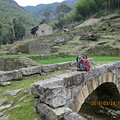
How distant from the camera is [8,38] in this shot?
36.9m

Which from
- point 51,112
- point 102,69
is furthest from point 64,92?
point 102,69

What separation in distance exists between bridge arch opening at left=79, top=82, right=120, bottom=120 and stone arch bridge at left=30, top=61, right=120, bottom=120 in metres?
2.90

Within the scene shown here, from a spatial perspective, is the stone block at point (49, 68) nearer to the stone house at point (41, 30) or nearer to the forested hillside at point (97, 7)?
the stone house at point (41, 30)

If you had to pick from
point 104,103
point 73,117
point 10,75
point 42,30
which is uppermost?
point 42,30

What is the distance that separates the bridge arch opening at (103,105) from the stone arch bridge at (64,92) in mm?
2897

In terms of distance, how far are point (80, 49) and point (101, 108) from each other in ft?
40.9

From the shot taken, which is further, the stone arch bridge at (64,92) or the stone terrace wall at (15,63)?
the stone terrace wall at (15,63)

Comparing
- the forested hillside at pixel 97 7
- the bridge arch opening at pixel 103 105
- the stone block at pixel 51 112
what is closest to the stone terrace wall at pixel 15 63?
the bridge arch opening at pixel 103 105

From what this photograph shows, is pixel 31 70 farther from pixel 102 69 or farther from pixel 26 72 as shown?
pixel 102 69

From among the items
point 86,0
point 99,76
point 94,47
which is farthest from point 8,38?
point 99,76

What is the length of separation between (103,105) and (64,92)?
694 centimetres

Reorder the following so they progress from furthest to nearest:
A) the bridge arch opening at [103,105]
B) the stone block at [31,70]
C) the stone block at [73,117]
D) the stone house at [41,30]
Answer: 1. the stone house at [41,30]
2. the bridge arch opening at [103,105]
3. the stone block at [31,70]
4. the stone block at [73,117]

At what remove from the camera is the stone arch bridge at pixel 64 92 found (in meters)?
2.51

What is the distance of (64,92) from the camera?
2793 millimetres
